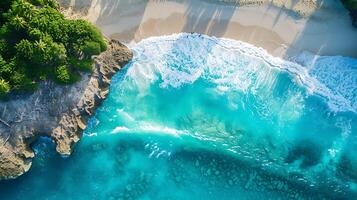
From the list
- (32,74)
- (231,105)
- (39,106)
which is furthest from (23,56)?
(231,105)

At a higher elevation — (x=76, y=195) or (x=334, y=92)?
(x=334, y=92)

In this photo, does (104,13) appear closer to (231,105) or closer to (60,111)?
(60,111)

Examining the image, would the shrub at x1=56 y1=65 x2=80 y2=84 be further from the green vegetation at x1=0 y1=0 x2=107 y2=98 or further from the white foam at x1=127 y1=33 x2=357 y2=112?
the white foam at x1=127 y1=33 x2=357 y2=112

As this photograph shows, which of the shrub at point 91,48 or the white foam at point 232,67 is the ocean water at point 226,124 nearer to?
the white foam at point 232,67

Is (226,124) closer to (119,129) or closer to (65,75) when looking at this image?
(119,129)

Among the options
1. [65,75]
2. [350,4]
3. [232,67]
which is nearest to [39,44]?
[65,75]

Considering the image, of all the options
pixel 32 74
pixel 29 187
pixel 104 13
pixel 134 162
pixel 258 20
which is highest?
pixel 258 20
